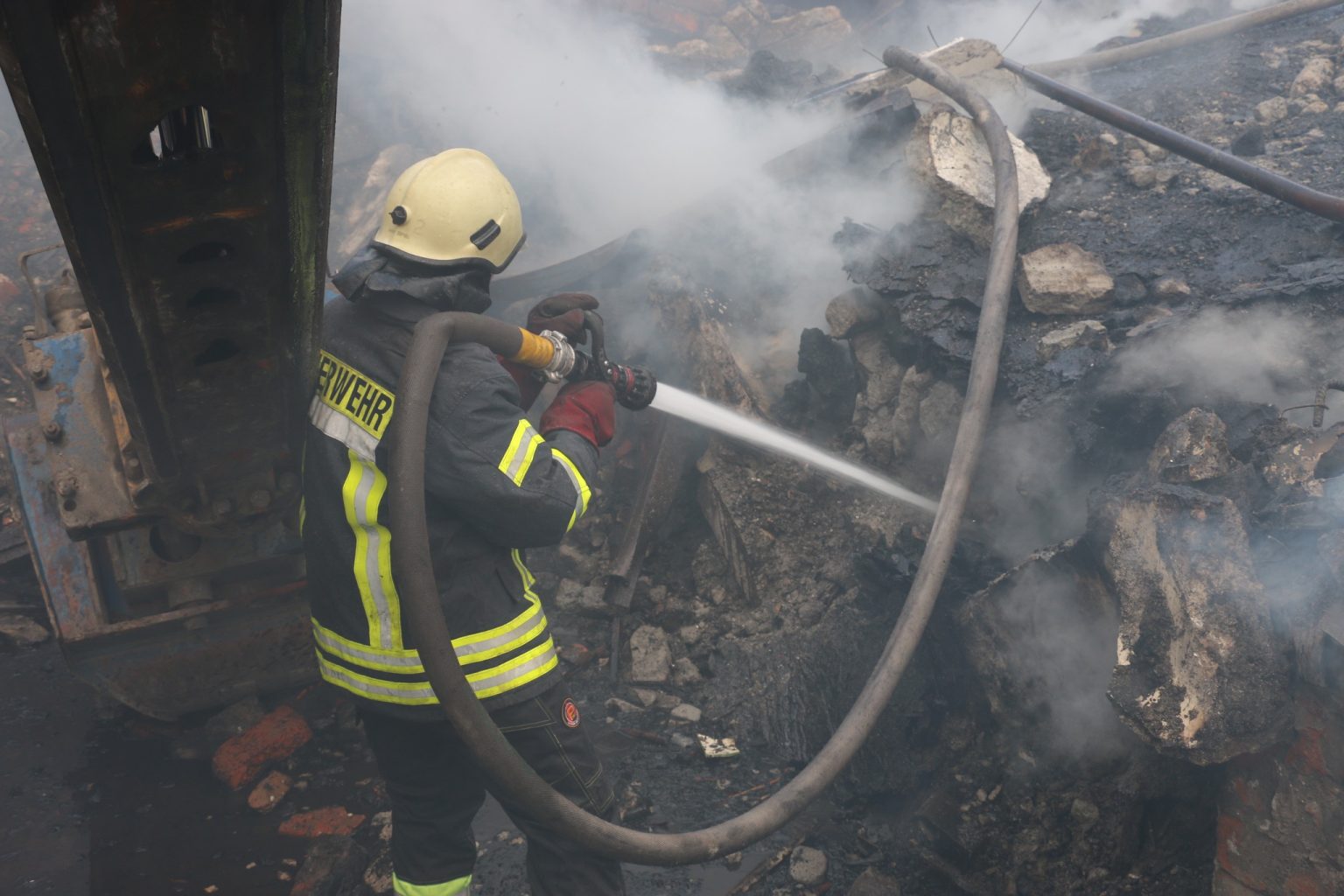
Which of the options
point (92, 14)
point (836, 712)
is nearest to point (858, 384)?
point (836, 712)

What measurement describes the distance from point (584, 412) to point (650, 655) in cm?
158

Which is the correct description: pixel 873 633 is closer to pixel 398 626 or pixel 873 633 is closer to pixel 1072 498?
pixel 1072 498

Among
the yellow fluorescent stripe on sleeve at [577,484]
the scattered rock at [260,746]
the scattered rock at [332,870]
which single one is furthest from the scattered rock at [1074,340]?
the scattered rock at [260,746]

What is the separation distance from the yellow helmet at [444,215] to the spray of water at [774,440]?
1378 millimetres

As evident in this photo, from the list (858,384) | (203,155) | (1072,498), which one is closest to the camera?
(203,155)

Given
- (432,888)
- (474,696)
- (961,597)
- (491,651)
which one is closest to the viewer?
(474,696)

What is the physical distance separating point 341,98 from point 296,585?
696 centimetres

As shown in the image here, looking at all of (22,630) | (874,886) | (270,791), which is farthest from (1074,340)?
(22,630)

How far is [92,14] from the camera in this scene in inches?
51.3

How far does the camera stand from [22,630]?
13.7 feet

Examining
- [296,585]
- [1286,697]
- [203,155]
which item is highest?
[203,155]

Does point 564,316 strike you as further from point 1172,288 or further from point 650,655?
point 1172,288

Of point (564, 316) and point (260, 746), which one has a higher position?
point (564, 316)

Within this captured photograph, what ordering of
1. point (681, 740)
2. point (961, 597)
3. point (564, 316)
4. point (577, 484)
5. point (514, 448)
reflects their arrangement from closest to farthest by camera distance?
point (514, 448) < point (577, 484) < point (564, 316) < point (961, 597) < point (681, 740)
